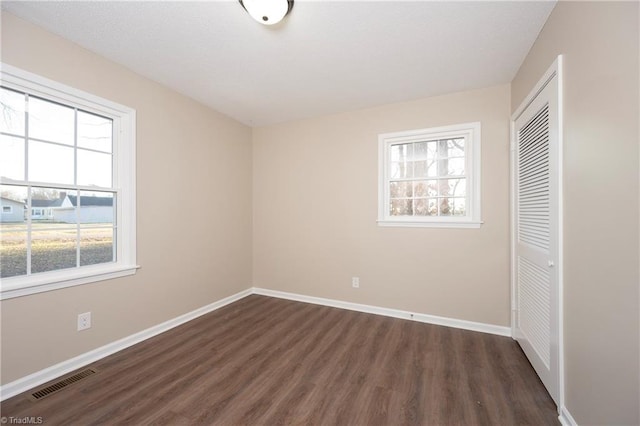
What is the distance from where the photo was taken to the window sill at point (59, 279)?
6.06 feet

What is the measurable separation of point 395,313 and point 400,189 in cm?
153

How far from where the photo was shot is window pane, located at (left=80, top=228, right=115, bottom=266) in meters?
2.33

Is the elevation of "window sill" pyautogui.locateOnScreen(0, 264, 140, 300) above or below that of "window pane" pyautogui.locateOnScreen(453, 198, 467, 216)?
below

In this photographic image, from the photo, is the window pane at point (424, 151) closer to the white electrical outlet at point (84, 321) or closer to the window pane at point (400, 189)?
the window pane at point (400, 189)

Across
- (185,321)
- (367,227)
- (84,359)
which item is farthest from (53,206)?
(367,227)

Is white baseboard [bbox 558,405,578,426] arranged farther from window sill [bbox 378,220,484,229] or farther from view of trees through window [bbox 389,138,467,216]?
view of trees through window [bbox 389,138,467,216]

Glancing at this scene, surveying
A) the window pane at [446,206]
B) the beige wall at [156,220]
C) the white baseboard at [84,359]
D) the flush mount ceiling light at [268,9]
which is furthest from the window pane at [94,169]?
the window pane at [446,206]

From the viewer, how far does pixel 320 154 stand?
3740 mm

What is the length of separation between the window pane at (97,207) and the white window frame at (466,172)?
285 cm

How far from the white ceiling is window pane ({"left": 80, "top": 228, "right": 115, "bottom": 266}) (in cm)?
156

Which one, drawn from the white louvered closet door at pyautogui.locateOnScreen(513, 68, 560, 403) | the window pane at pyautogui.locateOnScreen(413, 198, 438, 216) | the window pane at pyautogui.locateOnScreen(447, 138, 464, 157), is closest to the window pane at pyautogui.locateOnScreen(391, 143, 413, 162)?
the window pane at pyautogui.locateOnScreen(447, 138, 464, 157)

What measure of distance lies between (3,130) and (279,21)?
6.82ft

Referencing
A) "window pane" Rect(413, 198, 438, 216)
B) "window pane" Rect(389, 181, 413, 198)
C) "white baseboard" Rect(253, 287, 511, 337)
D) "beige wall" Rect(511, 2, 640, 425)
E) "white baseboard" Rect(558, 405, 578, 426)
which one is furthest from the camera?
"window pane" Rect(389, 181, 413, 198)

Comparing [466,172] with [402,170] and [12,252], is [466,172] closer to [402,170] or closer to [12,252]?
[402,170]
